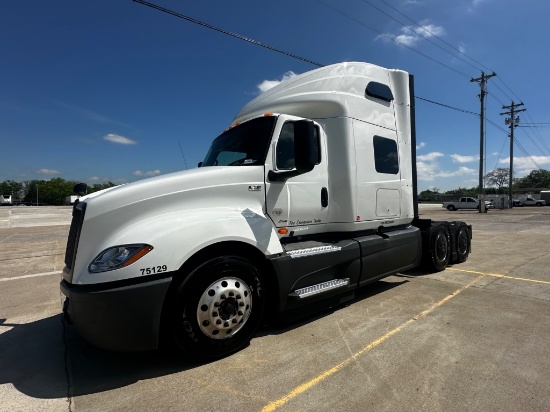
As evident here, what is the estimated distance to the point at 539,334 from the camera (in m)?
3.62

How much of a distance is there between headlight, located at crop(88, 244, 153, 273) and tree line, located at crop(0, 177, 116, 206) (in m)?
122

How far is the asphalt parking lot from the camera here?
2.50 m

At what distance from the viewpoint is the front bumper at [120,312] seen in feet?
8.65

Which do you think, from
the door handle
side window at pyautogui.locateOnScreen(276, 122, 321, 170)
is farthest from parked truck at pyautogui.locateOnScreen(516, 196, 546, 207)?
side window at pyautogui.locateOnScreen(276, 122, 321, 170)

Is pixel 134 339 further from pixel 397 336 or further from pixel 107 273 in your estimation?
pixel 397 336

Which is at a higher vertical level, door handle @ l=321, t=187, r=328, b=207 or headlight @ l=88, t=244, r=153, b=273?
door handle @ l=321, t=187, r=328, b=207

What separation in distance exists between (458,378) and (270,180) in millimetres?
A: 2605

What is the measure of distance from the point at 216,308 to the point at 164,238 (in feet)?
2.70

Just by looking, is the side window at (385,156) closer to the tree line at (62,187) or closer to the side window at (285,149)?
the side window at (285,149)

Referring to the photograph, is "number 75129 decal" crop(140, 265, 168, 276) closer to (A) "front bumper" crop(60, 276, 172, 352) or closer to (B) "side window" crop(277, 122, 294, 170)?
(A) "front bumper" crop(60, 276, 172, 352)

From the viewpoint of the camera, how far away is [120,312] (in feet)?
8.74

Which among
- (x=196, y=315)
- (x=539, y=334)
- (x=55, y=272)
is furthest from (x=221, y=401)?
(x=55, y=272)

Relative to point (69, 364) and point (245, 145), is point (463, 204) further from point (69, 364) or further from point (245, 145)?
point (69, 364)

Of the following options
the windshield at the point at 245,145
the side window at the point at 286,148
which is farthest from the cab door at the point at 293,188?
the windshield at the point at 245,145
